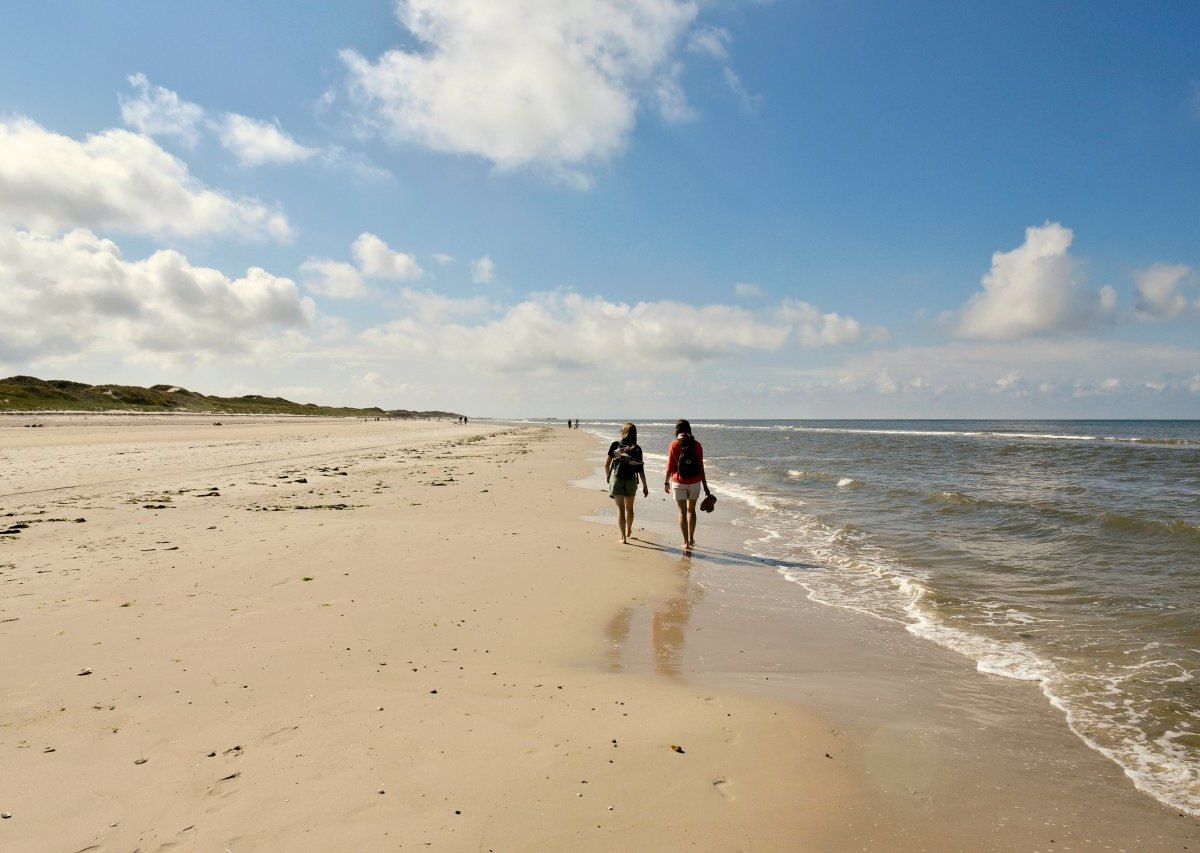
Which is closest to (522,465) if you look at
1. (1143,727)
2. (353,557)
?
(353,557)

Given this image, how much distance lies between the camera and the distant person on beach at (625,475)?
1154 centimetres

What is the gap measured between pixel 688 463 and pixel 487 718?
7.63 meters

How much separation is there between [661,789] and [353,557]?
6619 millimetres

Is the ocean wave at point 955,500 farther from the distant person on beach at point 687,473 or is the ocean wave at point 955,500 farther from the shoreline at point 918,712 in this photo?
the shoreline at point 918,712

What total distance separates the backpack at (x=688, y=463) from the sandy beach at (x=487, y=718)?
8.18 ft

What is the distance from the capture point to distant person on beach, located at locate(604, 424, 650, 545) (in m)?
11.5

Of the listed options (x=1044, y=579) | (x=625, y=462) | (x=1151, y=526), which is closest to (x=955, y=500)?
(x=1151, y=526)

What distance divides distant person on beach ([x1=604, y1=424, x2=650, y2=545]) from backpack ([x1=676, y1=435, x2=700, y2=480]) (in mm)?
695

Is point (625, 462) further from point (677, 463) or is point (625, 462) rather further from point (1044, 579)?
point (1044, 579)

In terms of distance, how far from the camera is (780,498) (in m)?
19.5

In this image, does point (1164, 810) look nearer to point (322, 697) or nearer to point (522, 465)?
point (322, 697)

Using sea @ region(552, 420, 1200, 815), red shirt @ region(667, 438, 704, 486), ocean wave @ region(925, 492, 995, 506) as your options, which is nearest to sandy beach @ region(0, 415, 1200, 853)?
sea @ region(552, 420, 1200, 815)

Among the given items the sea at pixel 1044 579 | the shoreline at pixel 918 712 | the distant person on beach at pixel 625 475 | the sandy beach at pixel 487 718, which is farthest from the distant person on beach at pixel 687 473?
the shoreline at pixel 918 712

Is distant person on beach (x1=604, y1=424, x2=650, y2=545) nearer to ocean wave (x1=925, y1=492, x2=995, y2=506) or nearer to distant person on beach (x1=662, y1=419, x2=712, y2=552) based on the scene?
Result: distant person on beach (x1=662, y1=419, x2=712, y2=552)
